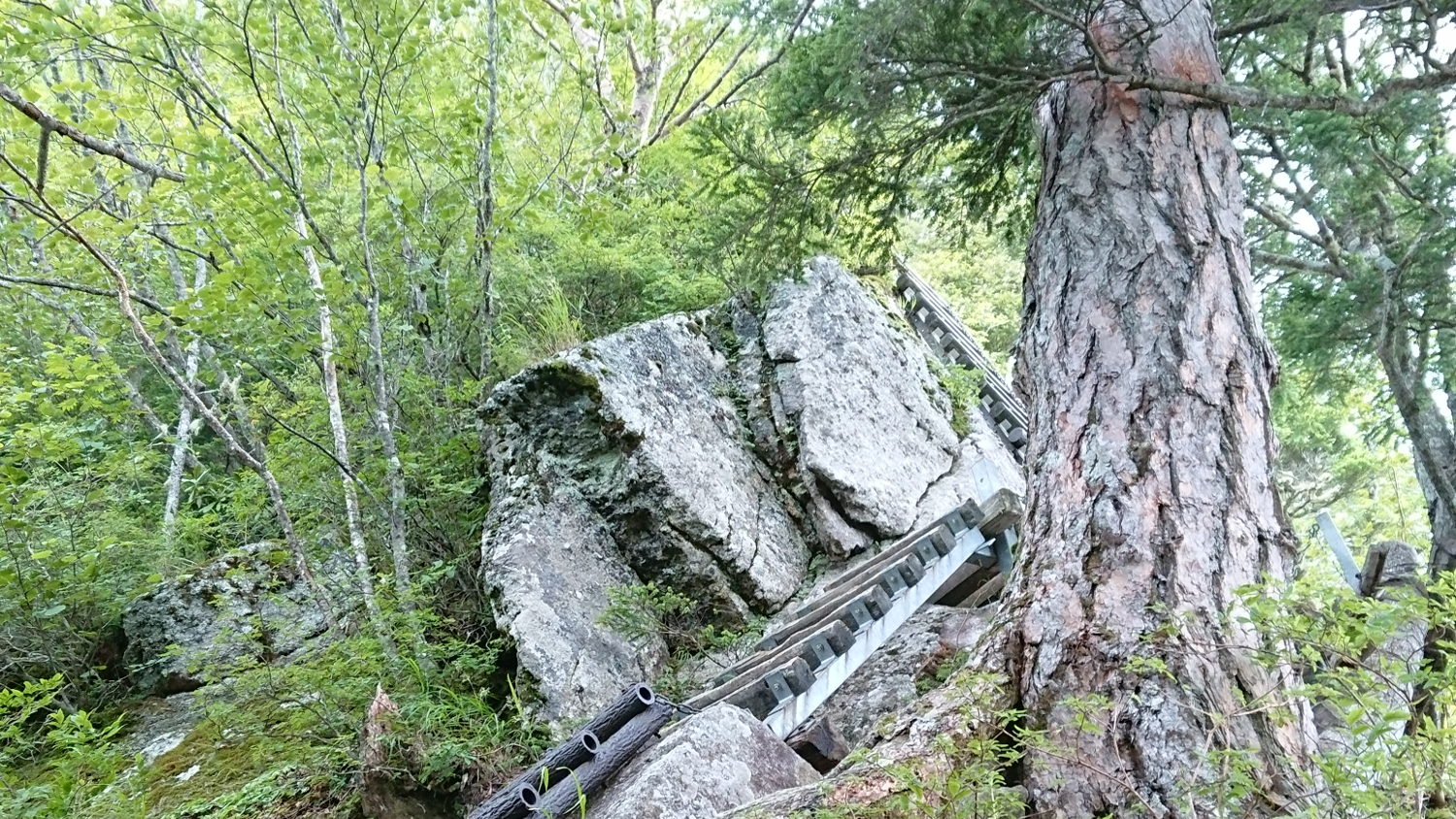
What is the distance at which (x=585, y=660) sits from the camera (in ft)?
15.1

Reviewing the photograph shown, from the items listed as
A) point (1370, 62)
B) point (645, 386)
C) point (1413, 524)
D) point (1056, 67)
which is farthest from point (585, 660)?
point (1413, 524)

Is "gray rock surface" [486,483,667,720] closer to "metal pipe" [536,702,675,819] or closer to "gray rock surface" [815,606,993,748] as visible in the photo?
"metal pipe" [536,702,675,819]

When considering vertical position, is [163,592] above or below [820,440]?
above

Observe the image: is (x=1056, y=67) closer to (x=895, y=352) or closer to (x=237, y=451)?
(x=895, y=352)

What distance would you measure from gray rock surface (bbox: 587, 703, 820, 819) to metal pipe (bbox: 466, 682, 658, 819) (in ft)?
0.68

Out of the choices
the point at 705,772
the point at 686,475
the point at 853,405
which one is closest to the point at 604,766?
the point at 705,772

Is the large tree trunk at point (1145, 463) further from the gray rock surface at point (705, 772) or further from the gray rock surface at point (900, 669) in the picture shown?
the gray rock surface at point (900, 669)

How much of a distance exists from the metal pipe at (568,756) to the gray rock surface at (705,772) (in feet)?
0.68

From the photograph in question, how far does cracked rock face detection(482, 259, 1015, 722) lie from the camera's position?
480cm

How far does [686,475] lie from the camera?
5480mm

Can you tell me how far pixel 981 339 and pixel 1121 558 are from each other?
39.4 feet

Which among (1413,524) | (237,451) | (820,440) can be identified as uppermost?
(237,451)

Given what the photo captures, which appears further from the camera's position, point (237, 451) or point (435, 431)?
point (435, 431)

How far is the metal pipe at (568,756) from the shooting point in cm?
281
